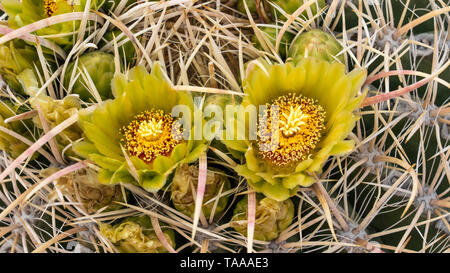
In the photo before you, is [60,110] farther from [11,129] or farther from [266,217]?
[266,217]

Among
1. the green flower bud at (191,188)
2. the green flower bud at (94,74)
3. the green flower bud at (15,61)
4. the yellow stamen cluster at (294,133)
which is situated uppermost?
the green flower bud at (15,61)

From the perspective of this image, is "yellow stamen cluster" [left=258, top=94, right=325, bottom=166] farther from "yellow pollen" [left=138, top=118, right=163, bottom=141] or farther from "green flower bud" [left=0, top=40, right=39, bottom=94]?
"green flower bud" [left=0, top=40, right=39, bottom=94]

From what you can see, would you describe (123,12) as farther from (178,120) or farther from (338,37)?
(338,37)

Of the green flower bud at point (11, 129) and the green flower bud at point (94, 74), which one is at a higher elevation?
the green flower bud at point (94, 74)

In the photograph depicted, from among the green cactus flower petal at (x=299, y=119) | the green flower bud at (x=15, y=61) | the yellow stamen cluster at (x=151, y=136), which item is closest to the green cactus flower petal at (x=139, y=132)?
the yellow stamen cluster at (x=151, y=136)

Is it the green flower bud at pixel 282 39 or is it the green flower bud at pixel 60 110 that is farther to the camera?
the green flower bud at pixel 282 39

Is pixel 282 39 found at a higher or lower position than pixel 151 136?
higher

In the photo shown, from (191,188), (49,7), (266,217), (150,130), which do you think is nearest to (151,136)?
(150,130)

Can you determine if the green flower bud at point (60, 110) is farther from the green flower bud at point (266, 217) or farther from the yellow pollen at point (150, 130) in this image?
the green flower bud at point (266, 217)
